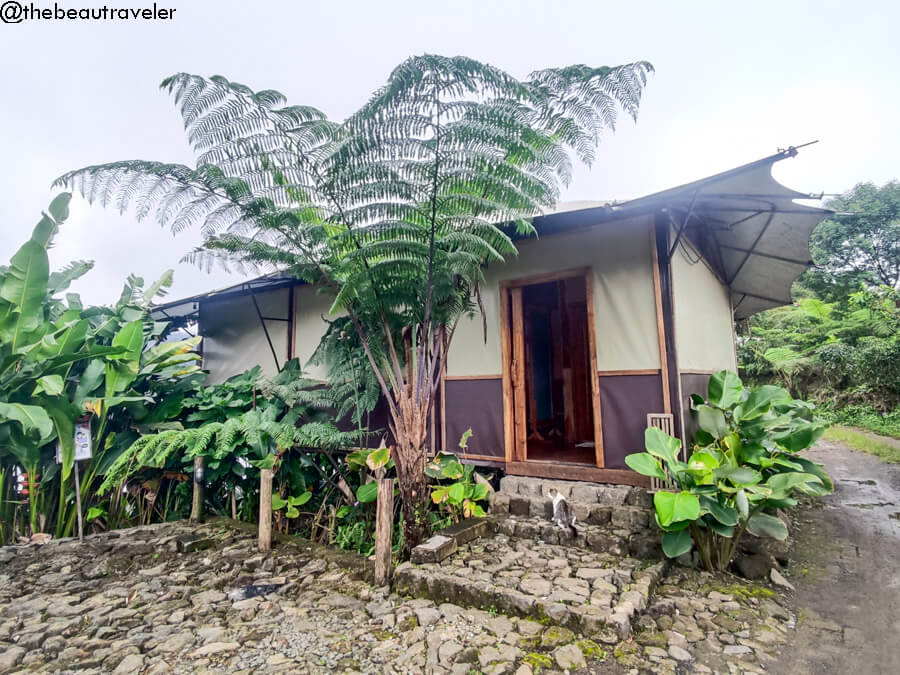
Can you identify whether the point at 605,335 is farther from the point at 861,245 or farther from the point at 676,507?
the point at 861,245

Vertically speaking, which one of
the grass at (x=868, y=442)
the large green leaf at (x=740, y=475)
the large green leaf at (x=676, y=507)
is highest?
the large green leaf at (x=740, y=475)

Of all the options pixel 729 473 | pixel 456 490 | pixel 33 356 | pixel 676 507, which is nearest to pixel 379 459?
pixel 456 490

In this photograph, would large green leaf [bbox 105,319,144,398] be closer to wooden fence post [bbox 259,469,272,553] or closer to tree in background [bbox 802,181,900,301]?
wooden fence post [bbox 259,469,272,553]

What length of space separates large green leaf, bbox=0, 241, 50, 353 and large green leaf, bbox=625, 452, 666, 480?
192 inches

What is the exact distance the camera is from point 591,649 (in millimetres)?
2104

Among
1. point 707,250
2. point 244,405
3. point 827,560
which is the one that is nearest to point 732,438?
point 827,560

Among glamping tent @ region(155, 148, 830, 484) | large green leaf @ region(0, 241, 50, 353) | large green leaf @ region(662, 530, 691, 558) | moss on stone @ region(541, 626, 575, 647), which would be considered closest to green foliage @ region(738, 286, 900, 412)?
glamping tent @ region(155, 148, 830, 484)

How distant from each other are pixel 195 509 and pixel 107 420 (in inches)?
52.6

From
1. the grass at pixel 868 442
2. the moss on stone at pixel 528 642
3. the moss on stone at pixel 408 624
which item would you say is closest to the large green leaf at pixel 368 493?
the moss on stone at pixel 408 624

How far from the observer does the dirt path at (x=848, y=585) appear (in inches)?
82.3

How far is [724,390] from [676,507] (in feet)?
4.09

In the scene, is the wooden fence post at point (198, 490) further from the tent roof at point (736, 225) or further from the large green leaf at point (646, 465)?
the large green leaf at point (646, 465)

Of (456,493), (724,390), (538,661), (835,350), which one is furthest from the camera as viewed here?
(835,350)

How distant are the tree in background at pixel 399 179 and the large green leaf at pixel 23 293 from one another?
1.25m
